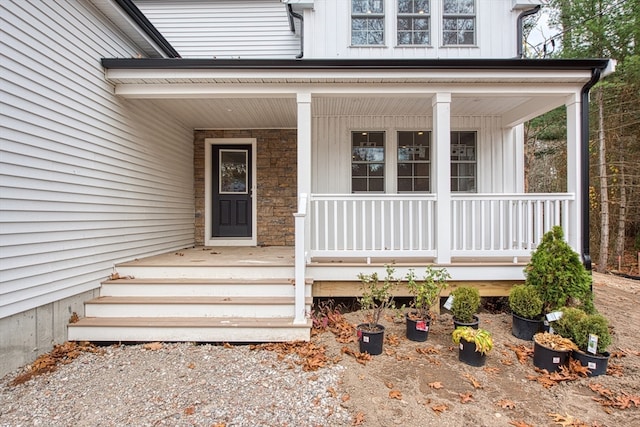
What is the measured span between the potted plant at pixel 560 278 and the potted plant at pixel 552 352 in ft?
2.26

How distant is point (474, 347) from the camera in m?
2.96

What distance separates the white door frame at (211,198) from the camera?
642 centimetres

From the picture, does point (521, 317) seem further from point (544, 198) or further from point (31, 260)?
point (31, 260)

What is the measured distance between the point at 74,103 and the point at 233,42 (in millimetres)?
4219

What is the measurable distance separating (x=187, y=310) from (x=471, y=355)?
2.97 m

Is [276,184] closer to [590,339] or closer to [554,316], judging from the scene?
A: [554,316]

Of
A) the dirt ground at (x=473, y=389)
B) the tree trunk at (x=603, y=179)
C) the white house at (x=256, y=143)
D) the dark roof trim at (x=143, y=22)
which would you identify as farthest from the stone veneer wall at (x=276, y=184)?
the tree trunk at (x=603, y=179)

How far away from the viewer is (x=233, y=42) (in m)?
6.84

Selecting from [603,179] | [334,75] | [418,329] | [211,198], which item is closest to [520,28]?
[334,75]

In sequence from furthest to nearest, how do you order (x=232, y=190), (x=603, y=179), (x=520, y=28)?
(x=603, y=179), (x=232, y=190), (x=520, y=28)

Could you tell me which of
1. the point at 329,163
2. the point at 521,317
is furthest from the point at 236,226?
the point at 521,317

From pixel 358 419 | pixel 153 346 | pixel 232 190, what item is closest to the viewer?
pixel 358 419

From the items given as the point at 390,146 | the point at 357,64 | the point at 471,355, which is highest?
the point at 357,64

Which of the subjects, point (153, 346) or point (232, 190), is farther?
point (232, 190)
